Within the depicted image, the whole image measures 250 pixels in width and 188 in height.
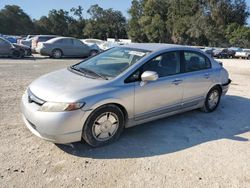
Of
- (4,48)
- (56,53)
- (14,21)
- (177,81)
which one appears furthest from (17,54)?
(14,21)

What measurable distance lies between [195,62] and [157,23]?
6854 cm

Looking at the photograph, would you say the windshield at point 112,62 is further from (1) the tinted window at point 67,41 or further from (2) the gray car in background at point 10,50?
(1) the tinted window at point 67,41

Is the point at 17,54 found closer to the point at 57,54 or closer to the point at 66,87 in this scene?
the point at 57,54

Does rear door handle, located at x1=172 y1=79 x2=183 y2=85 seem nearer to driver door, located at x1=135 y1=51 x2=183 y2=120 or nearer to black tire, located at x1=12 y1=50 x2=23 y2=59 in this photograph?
driver door, located at x1=135 y1=51 x2=183 y2=120

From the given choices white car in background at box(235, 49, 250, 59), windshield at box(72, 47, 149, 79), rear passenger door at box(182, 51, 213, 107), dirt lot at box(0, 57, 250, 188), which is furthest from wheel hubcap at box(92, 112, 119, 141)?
white car in background at box(235, 49, 250, 59)

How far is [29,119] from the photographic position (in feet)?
14.3

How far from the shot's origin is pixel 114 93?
4.52 meters

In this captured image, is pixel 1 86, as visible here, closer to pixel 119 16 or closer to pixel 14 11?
pixel 14 11

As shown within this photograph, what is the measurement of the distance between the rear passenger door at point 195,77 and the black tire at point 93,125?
1.68 meters

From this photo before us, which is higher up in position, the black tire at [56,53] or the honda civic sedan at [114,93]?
the honda civic sedan at [114,93]

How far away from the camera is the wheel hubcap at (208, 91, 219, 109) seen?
21.8 feet

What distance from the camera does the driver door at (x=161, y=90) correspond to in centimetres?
495

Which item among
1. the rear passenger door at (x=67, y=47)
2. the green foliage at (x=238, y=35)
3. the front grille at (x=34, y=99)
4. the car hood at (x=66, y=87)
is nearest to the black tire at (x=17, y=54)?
the rear passenger door at (x=67, y=47)

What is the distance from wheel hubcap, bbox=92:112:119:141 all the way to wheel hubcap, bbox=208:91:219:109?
280 centimetres
